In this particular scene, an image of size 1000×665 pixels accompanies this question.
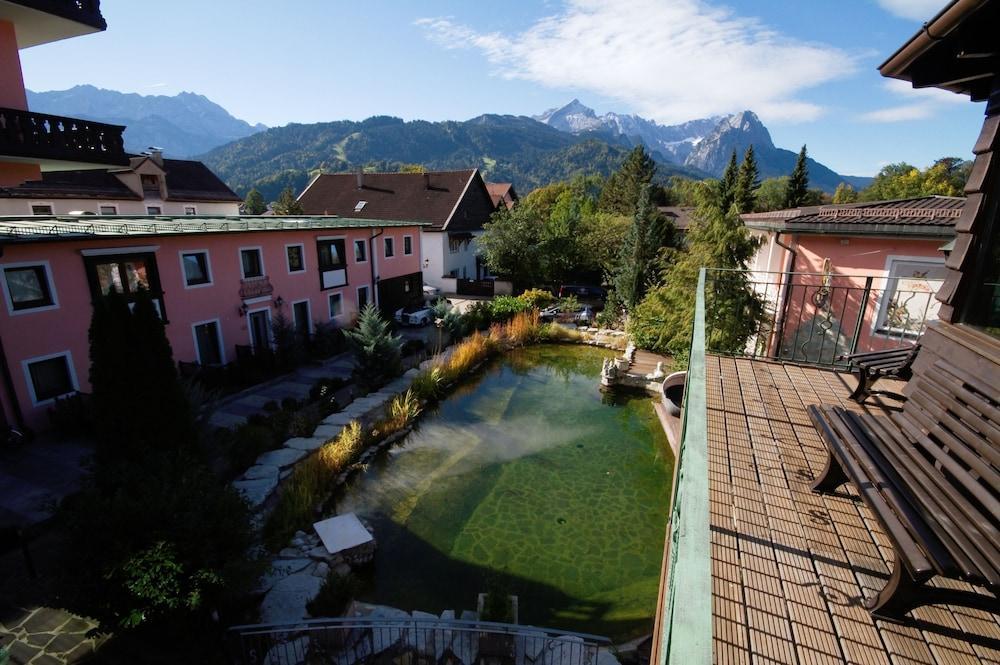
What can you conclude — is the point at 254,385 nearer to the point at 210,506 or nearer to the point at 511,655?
the point at 210,506

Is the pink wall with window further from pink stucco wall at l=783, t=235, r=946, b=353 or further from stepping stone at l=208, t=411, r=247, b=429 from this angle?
stepping stone at l=208, t=411, r=247, b=429

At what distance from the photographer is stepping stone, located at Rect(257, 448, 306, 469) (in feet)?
28.2

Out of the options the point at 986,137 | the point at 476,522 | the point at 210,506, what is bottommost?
the point at 476,522

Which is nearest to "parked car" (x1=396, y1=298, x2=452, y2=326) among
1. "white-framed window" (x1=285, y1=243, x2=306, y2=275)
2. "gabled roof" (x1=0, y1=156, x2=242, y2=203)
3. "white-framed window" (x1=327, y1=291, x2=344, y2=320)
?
"white-framed window" (x1=327, y1=291, x2=344, y2=320)

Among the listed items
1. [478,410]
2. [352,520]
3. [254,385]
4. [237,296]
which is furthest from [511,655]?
[237,296]

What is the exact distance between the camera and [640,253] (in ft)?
60.6

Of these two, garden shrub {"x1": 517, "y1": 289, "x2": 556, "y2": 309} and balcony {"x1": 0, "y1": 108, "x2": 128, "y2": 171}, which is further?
garden shrub {"x1": 517, "y1": 289, "x2": 556, "y2": 309}

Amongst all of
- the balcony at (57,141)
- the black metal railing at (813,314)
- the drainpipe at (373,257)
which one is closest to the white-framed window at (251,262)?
the balcony at (57,141)

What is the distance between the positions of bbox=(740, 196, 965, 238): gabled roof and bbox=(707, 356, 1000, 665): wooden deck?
271 inches

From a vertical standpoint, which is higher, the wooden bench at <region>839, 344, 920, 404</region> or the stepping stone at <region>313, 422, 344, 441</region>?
the wooden bench at <region>839, 344, 920, 404</region>

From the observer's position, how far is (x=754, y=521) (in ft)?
9.29

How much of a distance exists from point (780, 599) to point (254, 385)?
1360 cm

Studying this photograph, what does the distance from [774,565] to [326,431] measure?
9.10 m

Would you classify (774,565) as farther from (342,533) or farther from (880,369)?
(342,533)
